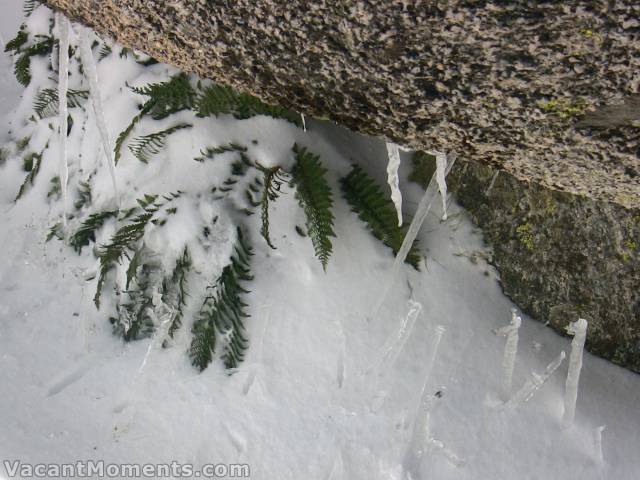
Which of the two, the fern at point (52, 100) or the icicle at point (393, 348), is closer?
the icicle at point (393, 348)

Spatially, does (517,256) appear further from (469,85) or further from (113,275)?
(113,275)

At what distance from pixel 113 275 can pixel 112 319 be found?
232 mm

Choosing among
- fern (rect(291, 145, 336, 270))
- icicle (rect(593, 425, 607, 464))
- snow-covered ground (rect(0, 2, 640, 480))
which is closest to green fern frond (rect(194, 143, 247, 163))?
snow-covered ground (rect(0, 2, 640, 480))

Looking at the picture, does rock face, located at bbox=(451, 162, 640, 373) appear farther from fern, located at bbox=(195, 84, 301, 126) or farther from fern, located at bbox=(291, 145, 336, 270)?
fern, located at bbox=(195, 84, 301, 126)

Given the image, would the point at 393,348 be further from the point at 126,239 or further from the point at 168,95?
the point at 168,95

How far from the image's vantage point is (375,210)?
9.18 feet

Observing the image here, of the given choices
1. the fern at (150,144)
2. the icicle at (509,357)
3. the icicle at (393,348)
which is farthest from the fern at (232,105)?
the icicle at (509,357)

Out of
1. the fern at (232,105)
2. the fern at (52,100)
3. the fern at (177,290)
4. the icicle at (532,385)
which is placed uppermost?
the fern at (232,105)

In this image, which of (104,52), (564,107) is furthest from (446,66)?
(104,52)

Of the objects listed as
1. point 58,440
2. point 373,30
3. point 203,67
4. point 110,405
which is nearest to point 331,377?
point 110,405

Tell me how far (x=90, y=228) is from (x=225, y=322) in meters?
1.02

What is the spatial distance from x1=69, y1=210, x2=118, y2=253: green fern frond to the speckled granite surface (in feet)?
4.56

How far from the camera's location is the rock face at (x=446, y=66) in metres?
1.24

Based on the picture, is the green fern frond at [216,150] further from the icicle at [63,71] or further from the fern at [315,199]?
the icicle at [63,71]
